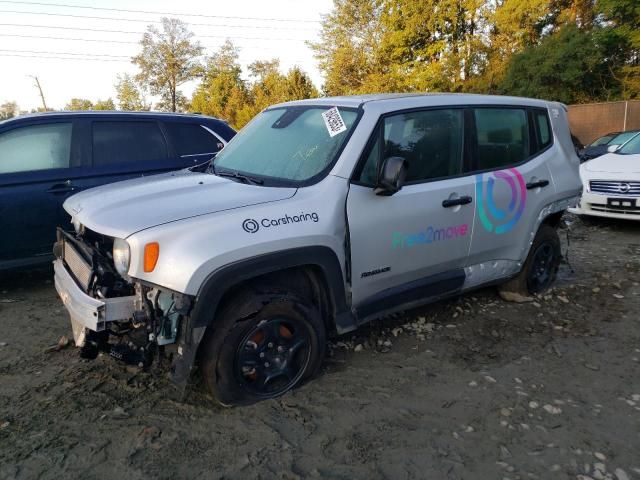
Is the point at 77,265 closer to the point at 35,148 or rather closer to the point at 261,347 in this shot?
the point at 261,347

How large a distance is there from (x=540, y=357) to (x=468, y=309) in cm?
98

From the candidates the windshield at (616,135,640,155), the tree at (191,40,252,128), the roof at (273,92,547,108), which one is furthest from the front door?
the tree at (191,40,252,128)

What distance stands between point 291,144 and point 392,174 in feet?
2.80

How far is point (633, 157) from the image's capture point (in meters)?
8.11

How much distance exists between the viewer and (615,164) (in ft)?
26.6

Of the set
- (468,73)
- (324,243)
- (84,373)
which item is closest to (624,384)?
(324,243)

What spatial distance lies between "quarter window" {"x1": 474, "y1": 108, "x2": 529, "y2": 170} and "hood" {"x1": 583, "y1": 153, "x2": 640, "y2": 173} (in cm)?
416

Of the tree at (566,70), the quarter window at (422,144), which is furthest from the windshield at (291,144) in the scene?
the tree at (566,70)

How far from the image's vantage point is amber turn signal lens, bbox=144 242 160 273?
8.78 ft

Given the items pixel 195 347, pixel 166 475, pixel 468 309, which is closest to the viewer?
pixel 166 475

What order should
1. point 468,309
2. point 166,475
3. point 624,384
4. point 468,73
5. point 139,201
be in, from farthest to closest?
point 468,73 < point 468,309 < point 624,384 < point 139,201 < point 166,475

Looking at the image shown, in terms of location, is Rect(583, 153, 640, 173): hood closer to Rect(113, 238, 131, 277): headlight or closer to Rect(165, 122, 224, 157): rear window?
Rect(165, 122, 224, 157): rear window

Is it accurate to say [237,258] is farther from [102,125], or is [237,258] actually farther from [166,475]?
[102,125]

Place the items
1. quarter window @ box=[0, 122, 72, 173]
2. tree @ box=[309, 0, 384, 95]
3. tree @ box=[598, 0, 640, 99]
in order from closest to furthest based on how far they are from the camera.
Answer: quarter window @ box=[0, 122, 72, 173]
tree @ box=[598, 0, 640, 99]
tree @ box=[309, 0, 384, 95]
